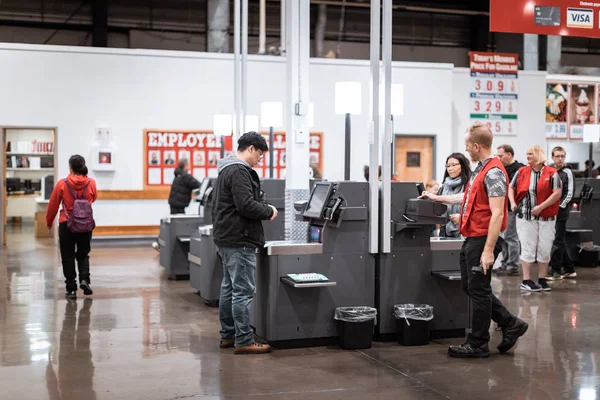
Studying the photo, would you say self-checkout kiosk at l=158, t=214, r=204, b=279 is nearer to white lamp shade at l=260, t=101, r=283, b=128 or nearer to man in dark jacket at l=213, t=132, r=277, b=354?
white lamp shade at l=260, t=101, r=283, b=128

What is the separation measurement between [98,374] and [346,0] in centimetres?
1463

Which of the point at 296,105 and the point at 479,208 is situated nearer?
the point at 479,208

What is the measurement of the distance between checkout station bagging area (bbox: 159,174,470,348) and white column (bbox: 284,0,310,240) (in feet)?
0.78

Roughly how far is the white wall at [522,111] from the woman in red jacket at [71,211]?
28.4ft

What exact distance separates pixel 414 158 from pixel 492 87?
2093mm

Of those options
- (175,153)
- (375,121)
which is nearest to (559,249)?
(375,121)

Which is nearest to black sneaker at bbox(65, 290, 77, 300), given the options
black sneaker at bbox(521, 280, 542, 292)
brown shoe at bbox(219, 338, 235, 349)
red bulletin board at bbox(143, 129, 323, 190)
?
brown shoe at bbox(219, 338, 235, 349)

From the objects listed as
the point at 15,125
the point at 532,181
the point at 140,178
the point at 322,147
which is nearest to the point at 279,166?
the point at 322,147

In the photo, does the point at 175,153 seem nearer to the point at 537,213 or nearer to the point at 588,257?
the point at 588,257

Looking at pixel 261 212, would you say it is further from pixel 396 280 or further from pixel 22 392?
pixel 22 392

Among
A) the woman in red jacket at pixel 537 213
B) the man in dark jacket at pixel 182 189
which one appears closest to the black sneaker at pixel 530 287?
the woman in red jacket at pixel 537 213

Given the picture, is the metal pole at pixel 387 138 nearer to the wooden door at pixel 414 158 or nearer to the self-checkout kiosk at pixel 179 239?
the self-checkout kiosk at pixel 179 239

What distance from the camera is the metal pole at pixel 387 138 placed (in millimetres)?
5516

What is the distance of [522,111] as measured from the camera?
14641 mm
